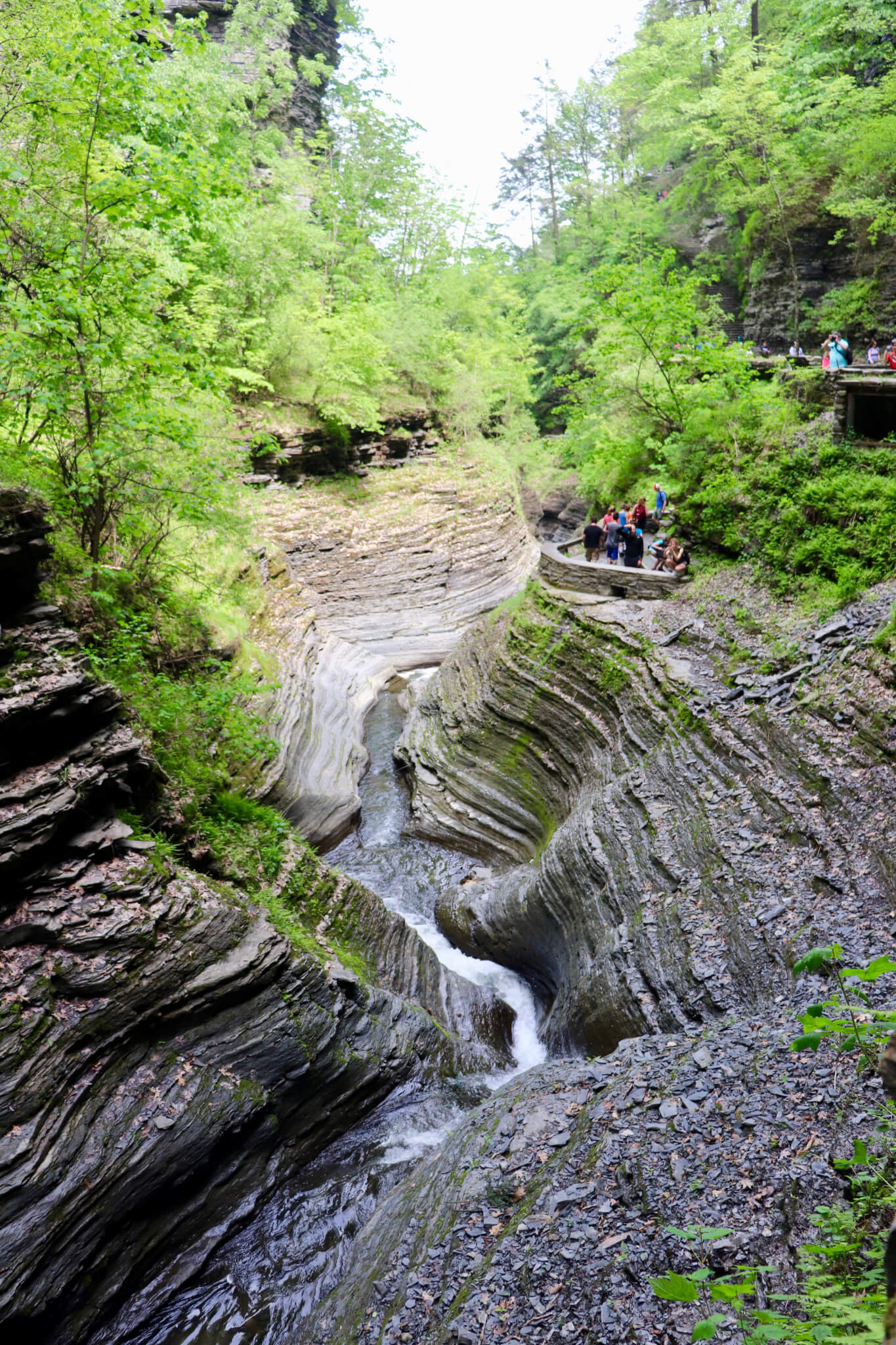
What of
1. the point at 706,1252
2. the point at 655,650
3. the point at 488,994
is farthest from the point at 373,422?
the point at 706,1252

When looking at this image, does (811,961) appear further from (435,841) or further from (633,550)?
(633,550)

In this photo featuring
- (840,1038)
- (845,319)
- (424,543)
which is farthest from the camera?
(424,543)

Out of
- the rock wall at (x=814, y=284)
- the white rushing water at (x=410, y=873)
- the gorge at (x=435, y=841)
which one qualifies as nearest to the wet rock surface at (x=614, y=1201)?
the gorge at (x=435, y=841)

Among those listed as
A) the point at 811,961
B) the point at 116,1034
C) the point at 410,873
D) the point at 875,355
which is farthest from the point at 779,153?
the point at 116,1034

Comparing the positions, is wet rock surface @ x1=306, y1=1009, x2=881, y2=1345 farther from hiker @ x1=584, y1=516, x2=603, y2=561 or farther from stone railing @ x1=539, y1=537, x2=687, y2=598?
hiker @ x1=584, y1=516, x2=603, y2=561

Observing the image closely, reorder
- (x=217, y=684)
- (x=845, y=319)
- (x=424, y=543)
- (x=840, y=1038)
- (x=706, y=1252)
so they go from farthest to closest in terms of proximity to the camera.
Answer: (x=424, y=543), (x=845, y=319), (x=217, y=684), (x=840, y=1038), (x=706, y=1252)

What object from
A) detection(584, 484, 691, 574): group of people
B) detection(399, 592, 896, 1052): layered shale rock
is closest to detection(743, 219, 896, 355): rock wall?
detection(584, 484, 691, 574): group of people

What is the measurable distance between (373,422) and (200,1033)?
24.6 meters

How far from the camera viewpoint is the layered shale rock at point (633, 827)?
24.7 ft

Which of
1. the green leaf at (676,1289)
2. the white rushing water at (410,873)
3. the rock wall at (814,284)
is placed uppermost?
the rock wall at (814,284)

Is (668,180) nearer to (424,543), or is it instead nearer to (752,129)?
(752,129)

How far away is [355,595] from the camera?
24219mm

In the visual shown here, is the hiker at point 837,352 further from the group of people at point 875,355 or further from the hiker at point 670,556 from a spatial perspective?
the hiker at point 670,556

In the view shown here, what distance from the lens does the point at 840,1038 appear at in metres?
5.44
